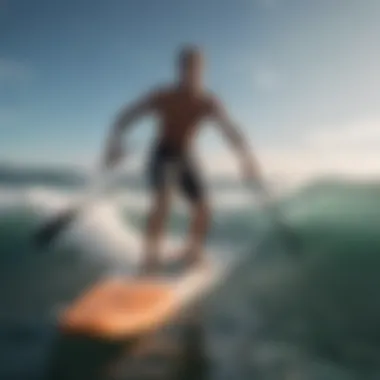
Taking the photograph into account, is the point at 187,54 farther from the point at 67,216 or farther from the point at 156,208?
the point at 67,216

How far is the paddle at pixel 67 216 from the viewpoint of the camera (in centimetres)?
183

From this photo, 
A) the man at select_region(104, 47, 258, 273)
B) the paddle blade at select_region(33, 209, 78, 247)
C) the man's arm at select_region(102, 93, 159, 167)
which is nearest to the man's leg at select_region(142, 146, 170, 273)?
the man at select_region(104, 47, 258, 273)

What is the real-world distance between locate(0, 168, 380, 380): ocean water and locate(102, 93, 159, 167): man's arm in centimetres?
10

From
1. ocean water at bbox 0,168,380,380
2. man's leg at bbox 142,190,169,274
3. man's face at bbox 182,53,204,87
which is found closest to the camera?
ocean water at bbox 0,168,380,380

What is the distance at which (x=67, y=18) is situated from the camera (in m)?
1.85

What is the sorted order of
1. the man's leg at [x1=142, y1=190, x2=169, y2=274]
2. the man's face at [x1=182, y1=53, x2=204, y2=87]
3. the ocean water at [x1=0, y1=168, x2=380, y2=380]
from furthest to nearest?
the man's leg at [x1=142, y1=190, x2=169, y2=274], the man's face at [x1=182, y1=53, x2=204, y2=87], the ocean water at [x1=0, y1=168, x2=380, y2=380]

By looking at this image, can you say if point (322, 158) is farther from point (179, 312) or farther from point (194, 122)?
point (179, 312)

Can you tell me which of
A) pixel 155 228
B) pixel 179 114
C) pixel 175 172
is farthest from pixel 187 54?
pixel 155 228

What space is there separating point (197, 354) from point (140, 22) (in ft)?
2.80

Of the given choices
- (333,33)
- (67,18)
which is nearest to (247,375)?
(333,33)

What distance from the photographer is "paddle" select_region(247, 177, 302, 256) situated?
73.9 inches

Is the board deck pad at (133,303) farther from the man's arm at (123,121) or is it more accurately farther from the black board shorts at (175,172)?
the man's arm at (123,121)

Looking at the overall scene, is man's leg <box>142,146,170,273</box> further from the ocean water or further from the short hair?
the short hair

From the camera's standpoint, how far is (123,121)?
5.98 ft
